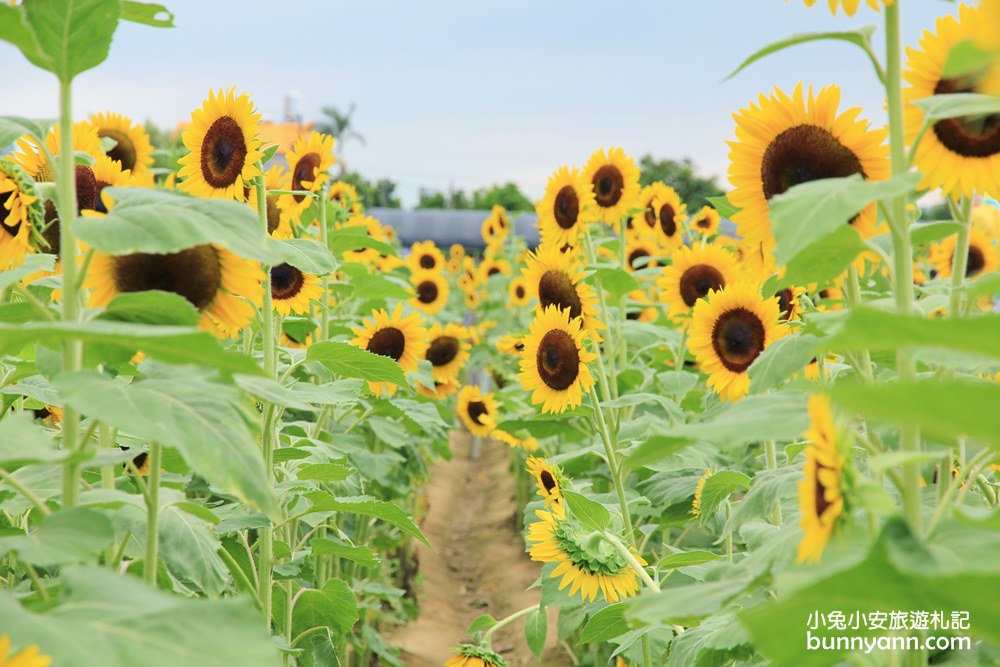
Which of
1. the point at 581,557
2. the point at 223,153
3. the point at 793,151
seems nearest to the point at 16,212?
the point at 223,153

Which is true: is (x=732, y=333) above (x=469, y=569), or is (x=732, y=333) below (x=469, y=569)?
above

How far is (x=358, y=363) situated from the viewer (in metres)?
2.38

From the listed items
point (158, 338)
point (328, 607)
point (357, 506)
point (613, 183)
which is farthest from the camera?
point (613, 183)

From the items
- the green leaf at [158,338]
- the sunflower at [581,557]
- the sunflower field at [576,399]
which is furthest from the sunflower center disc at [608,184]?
the green leaf at [158,338]

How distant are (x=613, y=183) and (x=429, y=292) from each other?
3.50 meters

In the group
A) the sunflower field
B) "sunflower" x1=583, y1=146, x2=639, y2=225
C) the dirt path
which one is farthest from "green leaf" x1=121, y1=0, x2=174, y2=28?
the dirt path

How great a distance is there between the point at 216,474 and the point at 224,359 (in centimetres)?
15

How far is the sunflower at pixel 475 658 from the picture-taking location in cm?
272

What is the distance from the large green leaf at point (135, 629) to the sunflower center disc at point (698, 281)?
2.70 meters

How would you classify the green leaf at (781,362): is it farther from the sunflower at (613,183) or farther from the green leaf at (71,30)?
the sunflower at (613,183)

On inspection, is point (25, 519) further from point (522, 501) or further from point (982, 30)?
point (522, 501)

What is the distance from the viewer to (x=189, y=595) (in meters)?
1.85

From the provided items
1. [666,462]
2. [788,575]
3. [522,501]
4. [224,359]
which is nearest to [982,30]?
[788,575]

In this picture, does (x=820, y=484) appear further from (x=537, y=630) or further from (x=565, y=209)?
(x=565, y=209)
